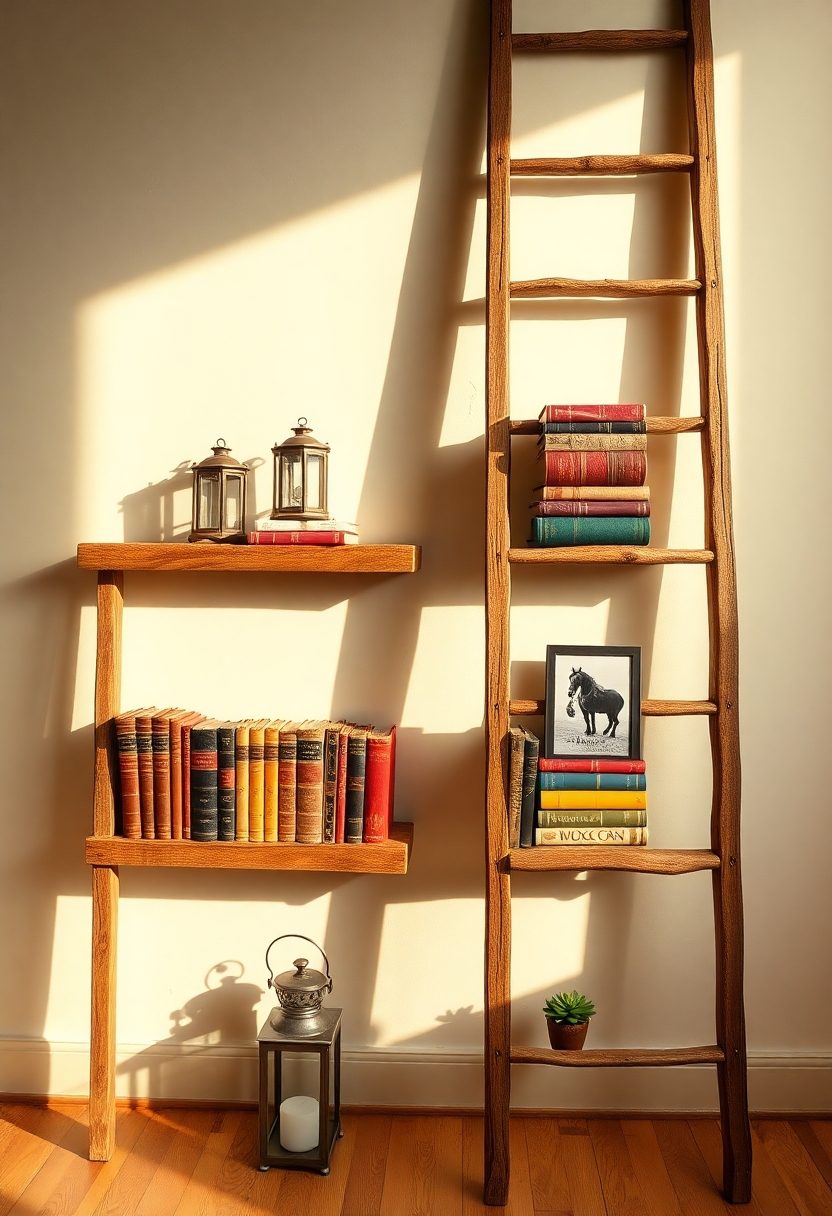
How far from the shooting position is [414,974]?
2.26 meters

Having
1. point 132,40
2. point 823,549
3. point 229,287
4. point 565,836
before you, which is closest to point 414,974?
point 565,836

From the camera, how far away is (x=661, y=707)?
2047 mm

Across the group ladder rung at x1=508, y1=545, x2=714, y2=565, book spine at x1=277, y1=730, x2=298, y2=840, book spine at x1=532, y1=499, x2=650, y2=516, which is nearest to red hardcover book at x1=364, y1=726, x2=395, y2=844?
book spine at x1=277, y1=730, x2=298, y2=840

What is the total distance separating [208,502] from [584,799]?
1.00 meters

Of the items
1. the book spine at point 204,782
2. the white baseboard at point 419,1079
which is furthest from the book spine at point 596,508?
the white baseboard at point 419,1079

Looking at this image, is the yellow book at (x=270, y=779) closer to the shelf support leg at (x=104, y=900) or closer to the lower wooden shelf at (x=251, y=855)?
the lower wooden shelf at (x=251, y=855)

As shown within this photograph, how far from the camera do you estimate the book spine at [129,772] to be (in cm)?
204

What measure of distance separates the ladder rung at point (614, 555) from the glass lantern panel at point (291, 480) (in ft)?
1.54

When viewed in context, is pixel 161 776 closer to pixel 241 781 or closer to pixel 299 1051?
pixel 241 781

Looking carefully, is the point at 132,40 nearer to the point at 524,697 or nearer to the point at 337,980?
the point at 524,697

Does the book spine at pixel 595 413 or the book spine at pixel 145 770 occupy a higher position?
the book spine at pixel 595 413

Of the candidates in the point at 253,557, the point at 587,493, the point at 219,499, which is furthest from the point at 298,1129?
the point at 587,493

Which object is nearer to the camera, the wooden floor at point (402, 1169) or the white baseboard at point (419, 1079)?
the wooden floor at point (402, 1169)

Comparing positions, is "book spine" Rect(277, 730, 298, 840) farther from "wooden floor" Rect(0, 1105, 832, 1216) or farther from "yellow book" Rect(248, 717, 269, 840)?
"wooden floor" Rect(0, 1105, 832, 1216)
